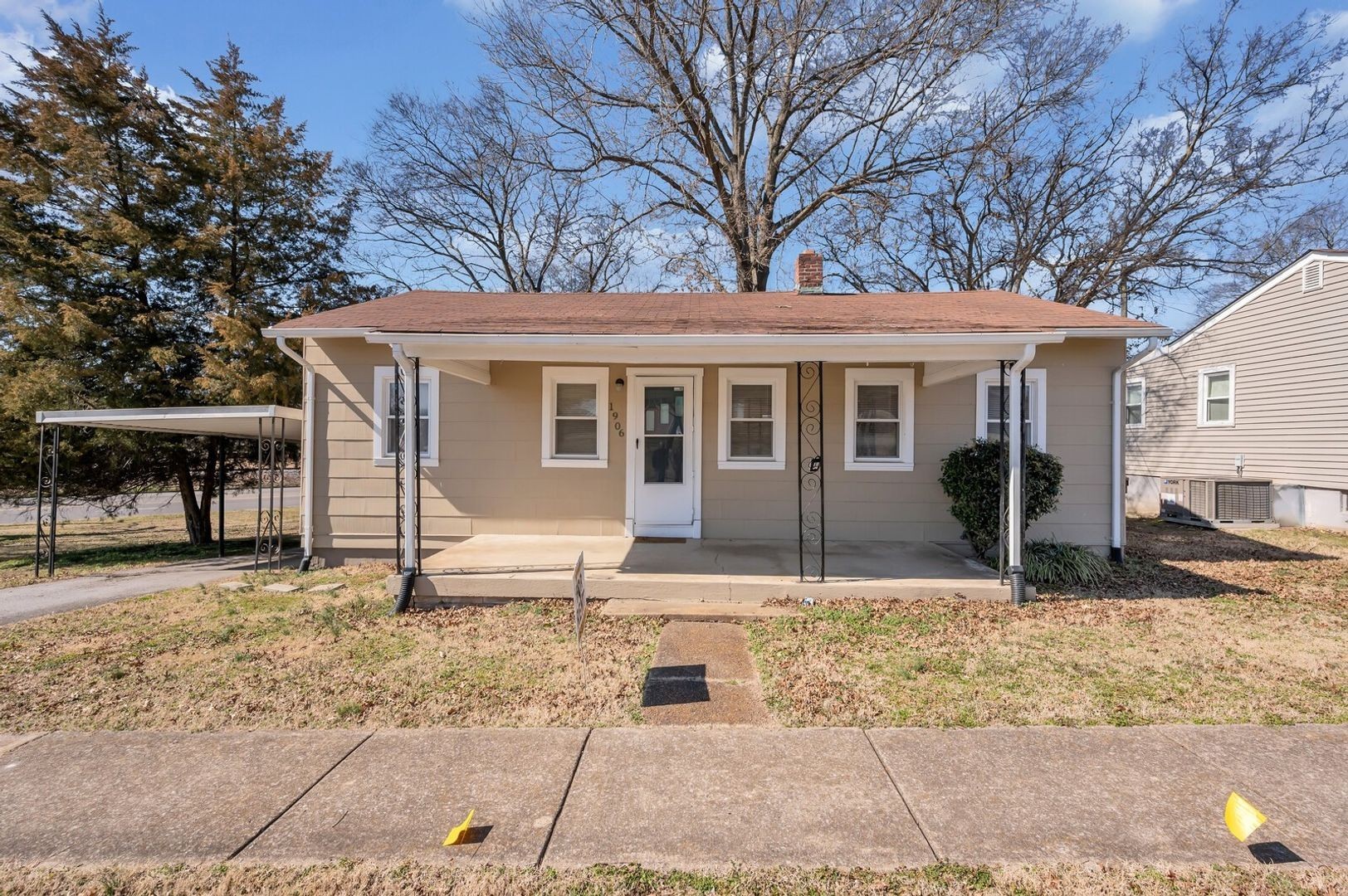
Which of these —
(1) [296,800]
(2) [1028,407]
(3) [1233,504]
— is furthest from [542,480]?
(3) [1233,504]

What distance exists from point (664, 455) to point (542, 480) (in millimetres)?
1670

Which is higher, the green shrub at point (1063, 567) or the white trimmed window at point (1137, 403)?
the white trimmed window at point (1137, 403)

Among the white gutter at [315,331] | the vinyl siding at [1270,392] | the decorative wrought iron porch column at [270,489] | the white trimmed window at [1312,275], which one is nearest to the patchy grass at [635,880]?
the white gutter at [315,331]

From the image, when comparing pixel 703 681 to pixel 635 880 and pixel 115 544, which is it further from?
pixel 115 544

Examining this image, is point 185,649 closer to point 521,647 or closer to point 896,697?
point 521,647

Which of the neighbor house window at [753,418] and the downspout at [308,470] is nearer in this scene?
the downspout at [308,470]

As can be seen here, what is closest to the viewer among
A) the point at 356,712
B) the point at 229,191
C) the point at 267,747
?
the point at 267,747

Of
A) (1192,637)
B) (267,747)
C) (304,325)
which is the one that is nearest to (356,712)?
(267,747)

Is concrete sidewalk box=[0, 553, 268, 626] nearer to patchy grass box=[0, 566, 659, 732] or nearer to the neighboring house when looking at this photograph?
patchy grass box=[0, 566, 659, 732]

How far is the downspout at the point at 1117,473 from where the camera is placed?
7562 mm

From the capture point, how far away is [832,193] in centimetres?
1484

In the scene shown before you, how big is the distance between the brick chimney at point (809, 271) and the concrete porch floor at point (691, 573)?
177 inches

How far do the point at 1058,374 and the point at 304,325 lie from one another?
9384 mm

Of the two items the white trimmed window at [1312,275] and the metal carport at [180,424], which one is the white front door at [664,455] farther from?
the white trimmed window at [1312,275]
